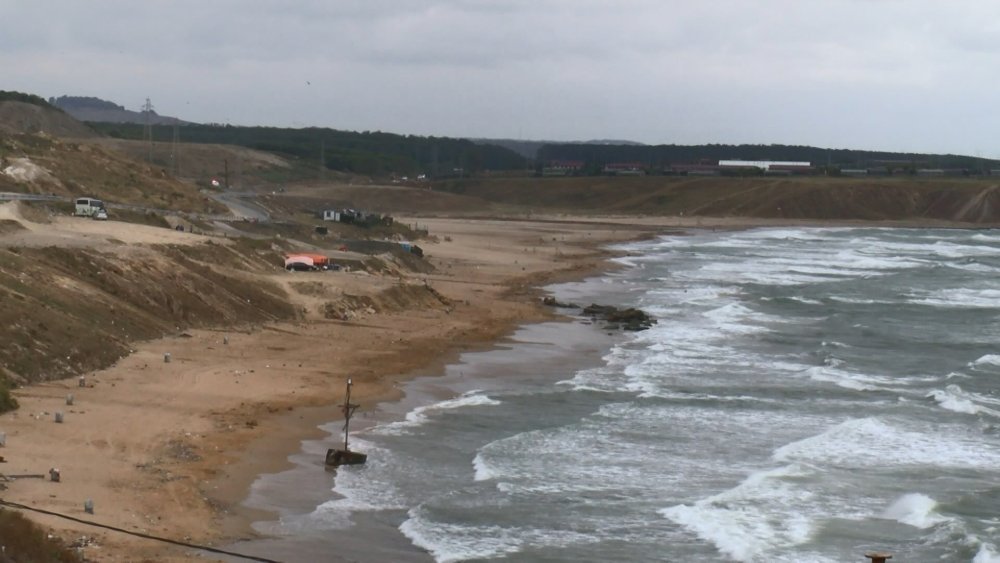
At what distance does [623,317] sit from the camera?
169 feet

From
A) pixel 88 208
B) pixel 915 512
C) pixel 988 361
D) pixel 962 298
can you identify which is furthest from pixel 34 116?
pixel 915 512

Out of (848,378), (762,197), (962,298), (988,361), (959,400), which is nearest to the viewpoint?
(959,400)

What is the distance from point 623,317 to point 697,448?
22335mm

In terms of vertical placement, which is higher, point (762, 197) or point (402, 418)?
point (762, 197)

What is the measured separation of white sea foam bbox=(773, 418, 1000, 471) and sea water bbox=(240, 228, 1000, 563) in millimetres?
90

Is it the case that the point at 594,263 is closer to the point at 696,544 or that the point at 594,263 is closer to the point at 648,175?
the point at 696,544

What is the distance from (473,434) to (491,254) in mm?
52816

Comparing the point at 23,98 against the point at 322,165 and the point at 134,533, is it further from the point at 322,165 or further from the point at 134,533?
the point at 134,533

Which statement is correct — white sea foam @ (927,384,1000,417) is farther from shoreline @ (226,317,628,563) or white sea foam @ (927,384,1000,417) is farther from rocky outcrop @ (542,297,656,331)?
rocky outcrop @ (542,297,656,331)

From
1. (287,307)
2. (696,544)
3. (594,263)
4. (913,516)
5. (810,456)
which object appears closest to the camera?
(696,544)

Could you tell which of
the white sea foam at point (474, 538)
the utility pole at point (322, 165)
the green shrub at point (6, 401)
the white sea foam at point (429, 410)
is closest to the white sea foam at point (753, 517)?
the white sea foam at point (474, 538)

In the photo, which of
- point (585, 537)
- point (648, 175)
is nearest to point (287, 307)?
point (585, 537)

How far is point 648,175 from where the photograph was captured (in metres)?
187

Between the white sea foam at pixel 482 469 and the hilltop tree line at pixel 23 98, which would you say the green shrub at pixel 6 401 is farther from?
the hilltop tree line at pixel 23 98
